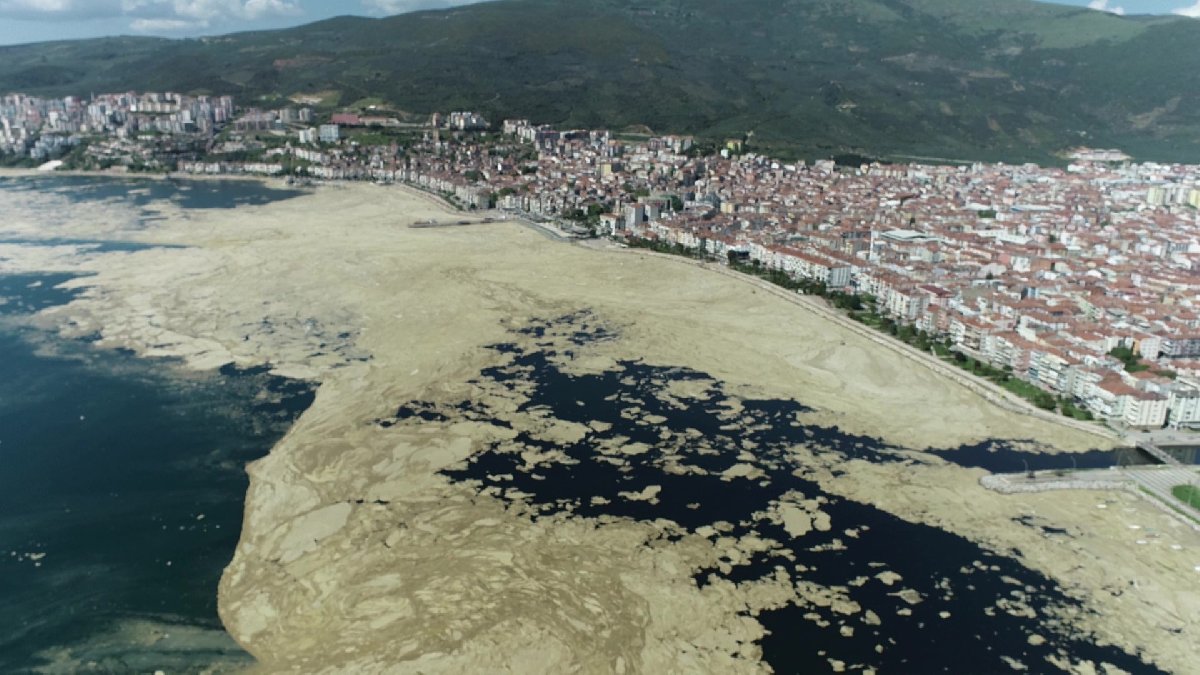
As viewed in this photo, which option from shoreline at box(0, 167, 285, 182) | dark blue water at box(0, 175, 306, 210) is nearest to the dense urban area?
shoreline at box(0, 167, 285, 182)

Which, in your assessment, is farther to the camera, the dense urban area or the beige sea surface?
the dense urban area

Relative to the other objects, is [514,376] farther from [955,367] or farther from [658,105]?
[658,105]

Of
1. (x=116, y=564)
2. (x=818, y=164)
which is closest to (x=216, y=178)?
(x=818, y=164)

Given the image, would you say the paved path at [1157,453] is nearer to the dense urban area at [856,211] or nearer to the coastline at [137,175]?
the dense urban area at [856,211]

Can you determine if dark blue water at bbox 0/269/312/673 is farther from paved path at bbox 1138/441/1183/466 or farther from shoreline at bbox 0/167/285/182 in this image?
shoreline at bbox 0/167/285/182

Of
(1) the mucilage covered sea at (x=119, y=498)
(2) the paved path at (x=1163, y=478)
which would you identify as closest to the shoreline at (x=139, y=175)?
(1) the mucilage covered sea at (x=119, y=498)
